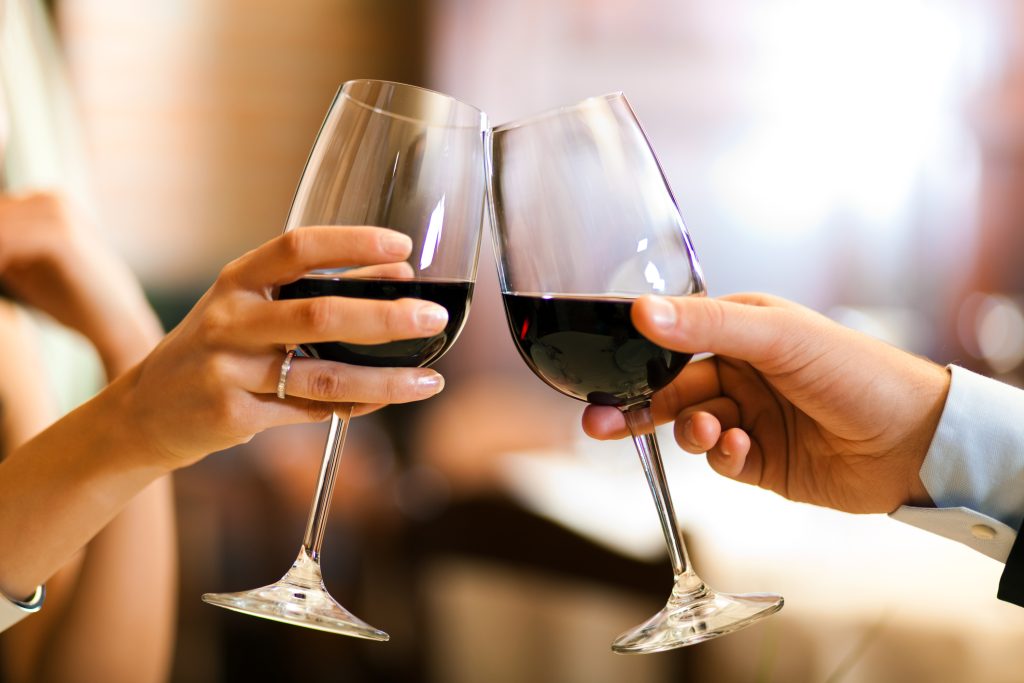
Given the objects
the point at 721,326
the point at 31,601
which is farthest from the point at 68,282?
the point at 721,326

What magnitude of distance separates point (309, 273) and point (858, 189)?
370cm

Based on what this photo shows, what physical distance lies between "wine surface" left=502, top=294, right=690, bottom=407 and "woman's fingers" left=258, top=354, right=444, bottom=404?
8 centimetres

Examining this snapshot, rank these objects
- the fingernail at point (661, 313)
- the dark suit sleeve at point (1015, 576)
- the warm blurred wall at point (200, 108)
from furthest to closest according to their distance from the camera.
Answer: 1. the warm blurred wall at point (200, 108)
2. the dark suit sleeve at point (1015, 576)
3. the fingernail at point (661, 313)

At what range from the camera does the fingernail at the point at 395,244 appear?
2.24 feet

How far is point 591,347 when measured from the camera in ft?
2.36

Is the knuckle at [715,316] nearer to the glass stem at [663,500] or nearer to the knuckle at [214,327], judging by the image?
the glass stem at [663,500]

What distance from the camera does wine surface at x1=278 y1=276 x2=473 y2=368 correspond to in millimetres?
723

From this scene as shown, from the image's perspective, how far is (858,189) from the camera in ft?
13.2

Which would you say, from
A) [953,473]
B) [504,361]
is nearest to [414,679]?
[504,361]

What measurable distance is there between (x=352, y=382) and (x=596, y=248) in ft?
0.67

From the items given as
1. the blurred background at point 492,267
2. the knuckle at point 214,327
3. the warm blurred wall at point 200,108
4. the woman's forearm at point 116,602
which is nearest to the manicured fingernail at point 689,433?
the knuckle at point 214,327

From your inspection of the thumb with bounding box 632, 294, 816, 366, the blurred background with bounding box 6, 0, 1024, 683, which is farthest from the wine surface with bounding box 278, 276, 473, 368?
the blurred background with bounding box 6, 0, 1024, 683

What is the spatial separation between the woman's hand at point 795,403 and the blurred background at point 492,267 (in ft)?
3.13

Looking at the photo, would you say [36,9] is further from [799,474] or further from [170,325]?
[799,474]
